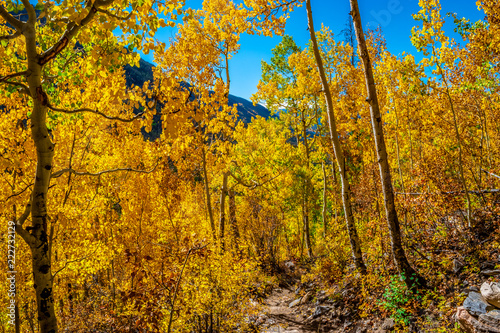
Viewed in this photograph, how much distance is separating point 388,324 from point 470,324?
1430mm

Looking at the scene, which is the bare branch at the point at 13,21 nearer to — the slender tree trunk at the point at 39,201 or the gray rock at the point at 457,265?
the slender tree trunk at the point at 39,201

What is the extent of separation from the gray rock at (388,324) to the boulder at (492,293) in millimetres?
1501

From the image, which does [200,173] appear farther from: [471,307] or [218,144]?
[471,307]

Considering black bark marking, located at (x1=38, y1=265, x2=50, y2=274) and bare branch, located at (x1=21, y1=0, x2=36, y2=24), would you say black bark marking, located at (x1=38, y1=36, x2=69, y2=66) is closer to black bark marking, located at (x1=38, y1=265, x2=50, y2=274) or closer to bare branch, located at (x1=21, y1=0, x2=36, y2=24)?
bare branch, located at (x1=21, y1=0, x2=36, y2=24)

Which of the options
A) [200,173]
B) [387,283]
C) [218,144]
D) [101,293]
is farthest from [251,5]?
[101,293]

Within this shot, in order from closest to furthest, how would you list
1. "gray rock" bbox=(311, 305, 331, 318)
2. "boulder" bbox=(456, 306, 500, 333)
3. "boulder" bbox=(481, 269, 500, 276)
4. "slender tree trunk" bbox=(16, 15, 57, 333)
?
"slender tree trunk" bbox=(16, 15, 57, 333) → "boulder" bbox=(456, 306, 500, 333) → "boulder" bbox=(481, 269, 500, 276) → "gray rock" bbox=(311, 305, 331, 318)

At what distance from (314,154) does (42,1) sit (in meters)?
11.5

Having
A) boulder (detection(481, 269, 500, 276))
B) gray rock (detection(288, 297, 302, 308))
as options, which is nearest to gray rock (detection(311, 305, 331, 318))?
gray rock (detection(288, 297, 302, 308))

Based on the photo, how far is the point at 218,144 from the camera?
28.2 feet

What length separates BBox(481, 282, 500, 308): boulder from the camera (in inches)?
139

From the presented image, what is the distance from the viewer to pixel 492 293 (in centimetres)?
361

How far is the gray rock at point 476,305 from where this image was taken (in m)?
3.58

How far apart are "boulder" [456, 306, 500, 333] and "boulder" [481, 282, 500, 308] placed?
1.08 ft

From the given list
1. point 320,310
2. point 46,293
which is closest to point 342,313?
point 320,310
